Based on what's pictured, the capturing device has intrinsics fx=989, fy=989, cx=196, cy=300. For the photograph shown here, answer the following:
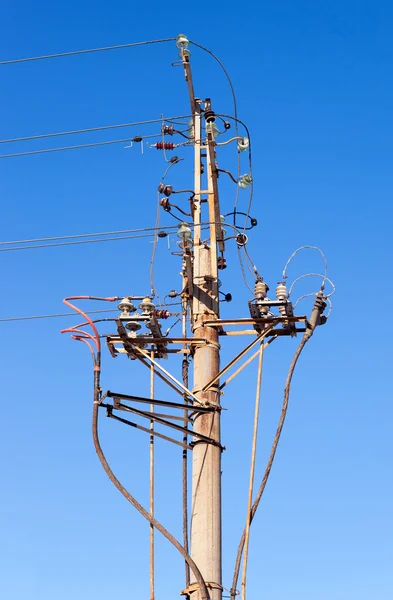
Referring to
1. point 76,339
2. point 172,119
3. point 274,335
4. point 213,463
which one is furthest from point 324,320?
point 172,119

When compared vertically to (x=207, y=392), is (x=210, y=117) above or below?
above

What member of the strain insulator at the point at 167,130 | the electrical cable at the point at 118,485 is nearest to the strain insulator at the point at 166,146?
the strain insulator at the point at 167,130

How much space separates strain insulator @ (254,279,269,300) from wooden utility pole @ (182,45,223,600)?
608 millimetres

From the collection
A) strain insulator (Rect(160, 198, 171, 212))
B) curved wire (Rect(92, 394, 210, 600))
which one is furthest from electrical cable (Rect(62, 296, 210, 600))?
strain insulator (Rect(160, 198, 171, 212))

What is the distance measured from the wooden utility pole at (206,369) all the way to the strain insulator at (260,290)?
2.00 ft

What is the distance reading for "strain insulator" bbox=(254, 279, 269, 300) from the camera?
12663mm

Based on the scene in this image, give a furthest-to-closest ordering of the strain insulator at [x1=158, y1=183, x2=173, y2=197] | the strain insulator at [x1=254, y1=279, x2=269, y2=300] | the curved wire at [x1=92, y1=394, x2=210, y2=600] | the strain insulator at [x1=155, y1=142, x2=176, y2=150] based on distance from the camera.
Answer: the strain insulator at [x1=155, y1=142, x2=176, y2=150]
the strain insulator at [x1=158, y1=183, x2=173, y2=197]
the strain insulator at [x1=254, y1=279, x2=269, y2=300]
the curved wire at [x1=92, y1=394, x2=210, y2=600]

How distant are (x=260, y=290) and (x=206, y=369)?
1264mm

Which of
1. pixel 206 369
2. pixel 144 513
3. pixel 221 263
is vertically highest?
pixel 221 263

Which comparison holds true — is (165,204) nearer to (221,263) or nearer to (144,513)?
(221,263)

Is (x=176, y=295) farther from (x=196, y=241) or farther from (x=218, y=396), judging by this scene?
(x=218, y=396)

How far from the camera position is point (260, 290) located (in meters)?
12.8

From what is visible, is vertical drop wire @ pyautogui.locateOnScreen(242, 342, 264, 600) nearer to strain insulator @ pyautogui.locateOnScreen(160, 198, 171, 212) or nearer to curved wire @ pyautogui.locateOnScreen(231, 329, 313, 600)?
curved wire @ pyautogui.locateOnScreen(231, 329, 313, 600)

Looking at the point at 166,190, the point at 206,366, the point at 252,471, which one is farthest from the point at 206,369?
the point at 166,190
